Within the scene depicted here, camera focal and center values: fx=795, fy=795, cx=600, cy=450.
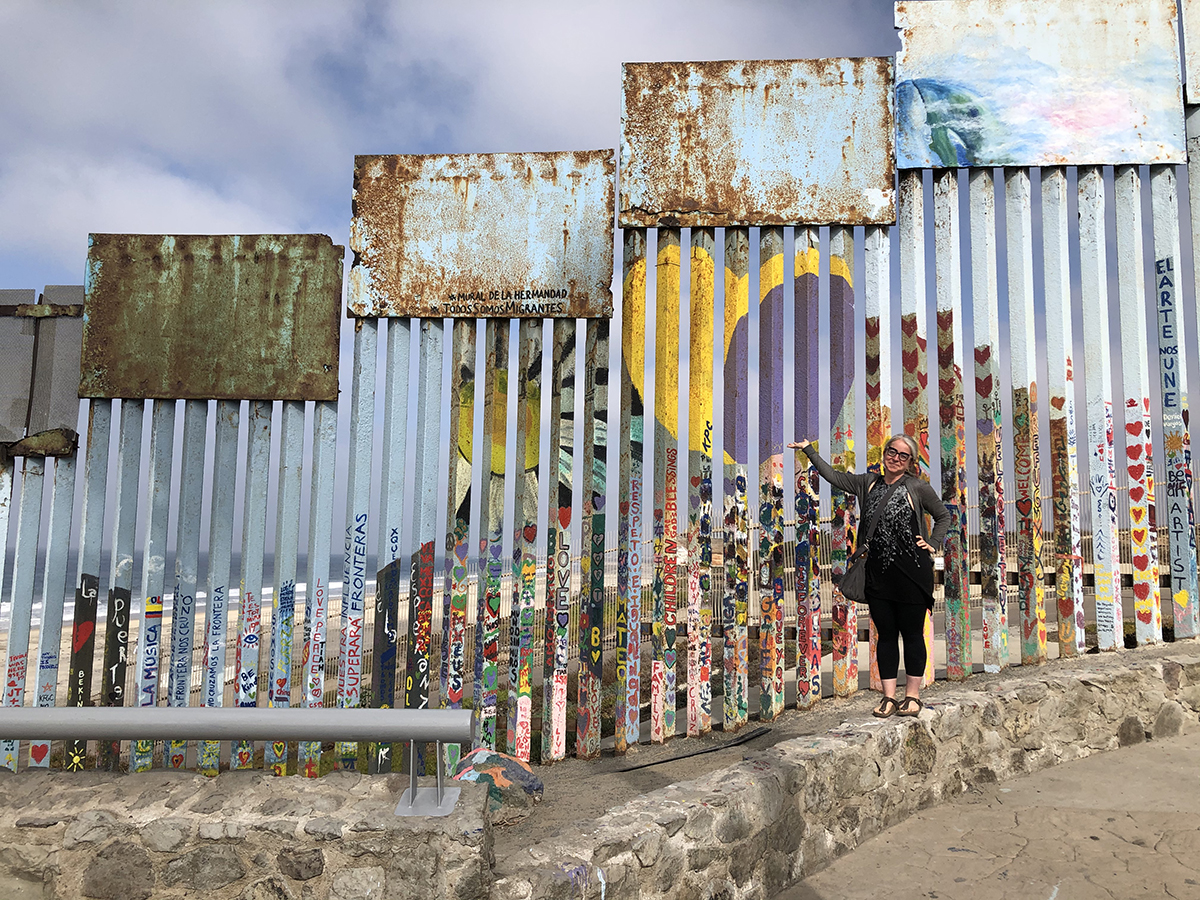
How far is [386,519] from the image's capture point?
216 inches

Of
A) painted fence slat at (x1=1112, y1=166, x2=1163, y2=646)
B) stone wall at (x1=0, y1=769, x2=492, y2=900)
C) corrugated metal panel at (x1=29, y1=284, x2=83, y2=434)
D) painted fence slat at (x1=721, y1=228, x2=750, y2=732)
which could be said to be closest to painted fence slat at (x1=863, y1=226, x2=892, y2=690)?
painted fence slat at (x1=721, y1=228, x2=750, y2=732)

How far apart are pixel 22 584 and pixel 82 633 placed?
20.6 inches

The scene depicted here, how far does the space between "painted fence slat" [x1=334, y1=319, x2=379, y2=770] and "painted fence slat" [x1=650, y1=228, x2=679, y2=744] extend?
6.56 ft

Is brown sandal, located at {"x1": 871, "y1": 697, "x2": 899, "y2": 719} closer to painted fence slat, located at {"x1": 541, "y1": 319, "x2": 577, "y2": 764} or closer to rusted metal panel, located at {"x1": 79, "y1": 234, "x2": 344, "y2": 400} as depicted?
painted fence slat, located at {"x1": 541, "y1": 319, "x2": 577, "y2": 764}

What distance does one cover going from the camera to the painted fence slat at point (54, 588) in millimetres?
5246

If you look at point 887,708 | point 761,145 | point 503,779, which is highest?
point 761,145

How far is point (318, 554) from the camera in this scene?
5465 millimetres

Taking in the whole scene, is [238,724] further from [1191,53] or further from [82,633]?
[1191,53]

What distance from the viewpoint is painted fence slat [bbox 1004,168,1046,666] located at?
5.62 meters

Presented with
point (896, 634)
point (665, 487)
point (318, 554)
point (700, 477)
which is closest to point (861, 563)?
point (896, 634)

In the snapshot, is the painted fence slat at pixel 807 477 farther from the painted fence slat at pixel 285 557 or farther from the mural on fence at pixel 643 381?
the painted fence slat at pixel 285 557

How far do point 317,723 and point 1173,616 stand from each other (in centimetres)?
600

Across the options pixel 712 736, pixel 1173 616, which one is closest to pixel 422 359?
pixel 712 736

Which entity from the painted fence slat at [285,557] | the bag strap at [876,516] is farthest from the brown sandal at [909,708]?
the painted fence slat at [285,557]
